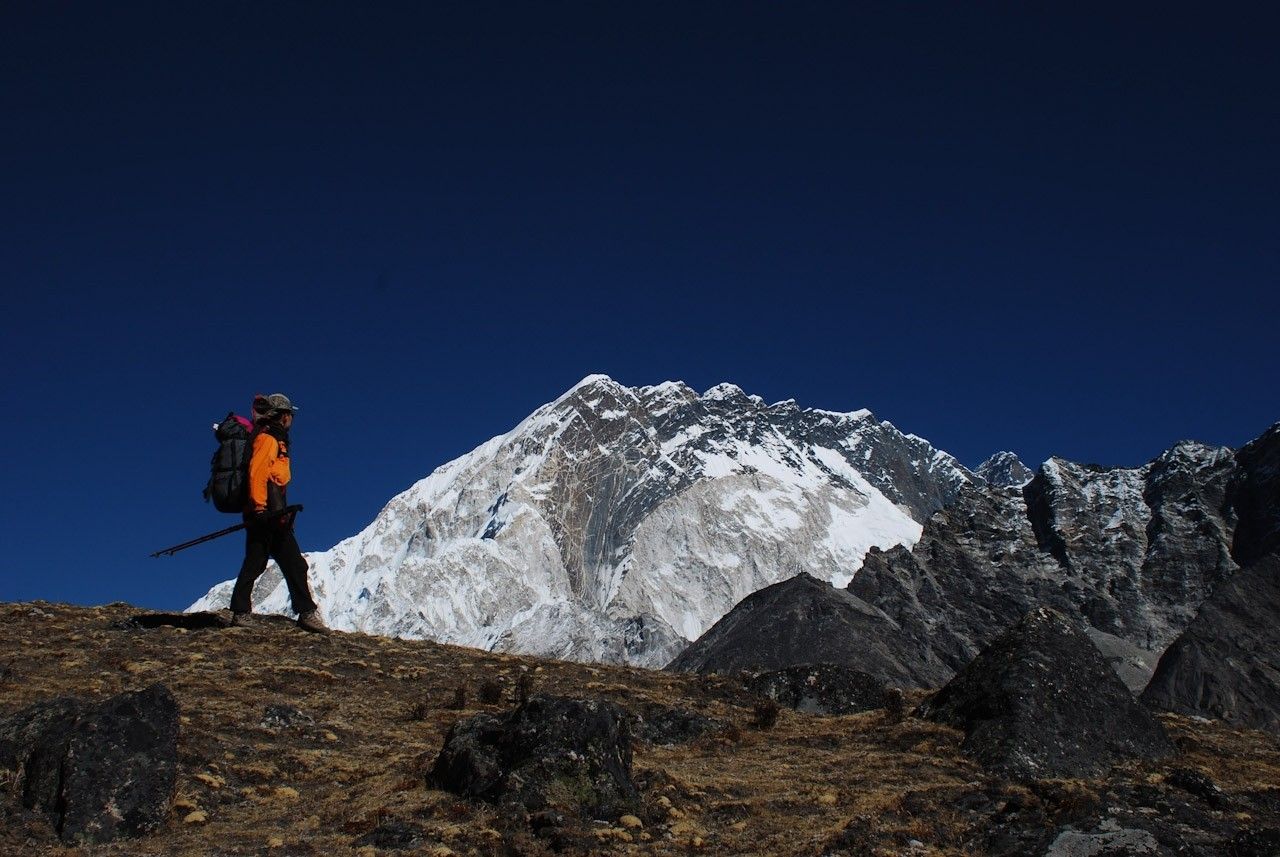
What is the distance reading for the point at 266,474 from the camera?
725 inches

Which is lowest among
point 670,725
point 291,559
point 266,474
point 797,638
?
point 670,725

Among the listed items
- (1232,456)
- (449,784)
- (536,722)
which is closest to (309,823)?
(449,784)

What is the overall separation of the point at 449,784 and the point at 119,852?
3.27 metres

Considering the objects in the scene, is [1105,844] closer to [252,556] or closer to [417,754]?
[417,754]

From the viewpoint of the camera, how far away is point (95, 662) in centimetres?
1681

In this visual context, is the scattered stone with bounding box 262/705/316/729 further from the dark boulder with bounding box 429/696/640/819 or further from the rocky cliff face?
the rocky cliff face

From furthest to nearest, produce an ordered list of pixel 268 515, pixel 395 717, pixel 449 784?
pixel 268 515
pixel 395 717
pixel 449 784

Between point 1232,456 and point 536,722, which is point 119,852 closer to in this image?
point 536,722

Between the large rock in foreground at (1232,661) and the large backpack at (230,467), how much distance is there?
2704 cm

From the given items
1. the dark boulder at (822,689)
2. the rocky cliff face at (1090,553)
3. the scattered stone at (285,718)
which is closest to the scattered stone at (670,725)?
the dark boulder at (822,689)

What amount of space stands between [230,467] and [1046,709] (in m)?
12.9

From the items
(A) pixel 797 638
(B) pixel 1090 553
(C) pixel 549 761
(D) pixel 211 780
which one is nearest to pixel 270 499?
(D) pixel 211 780

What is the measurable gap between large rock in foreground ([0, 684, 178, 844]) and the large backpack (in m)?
7.13

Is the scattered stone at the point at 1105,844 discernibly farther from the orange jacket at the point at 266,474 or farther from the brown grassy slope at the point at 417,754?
the orange jacket at the point at 266,474
